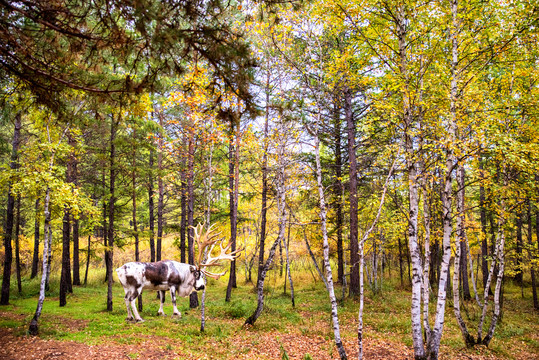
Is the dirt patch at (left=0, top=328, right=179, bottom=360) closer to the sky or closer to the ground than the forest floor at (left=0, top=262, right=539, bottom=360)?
closer to the sky

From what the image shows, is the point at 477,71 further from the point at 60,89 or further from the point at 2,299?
the point at 2,299

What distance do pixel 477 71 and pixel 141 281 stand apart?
1222 cm

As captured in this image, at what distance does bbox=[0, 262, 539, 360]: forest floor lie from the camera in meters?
7.72

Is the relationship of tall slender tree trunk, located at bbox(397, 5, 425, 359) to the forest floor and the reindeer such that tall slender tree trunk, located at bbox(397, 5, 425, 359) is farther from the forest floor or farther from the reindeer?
the reindeer

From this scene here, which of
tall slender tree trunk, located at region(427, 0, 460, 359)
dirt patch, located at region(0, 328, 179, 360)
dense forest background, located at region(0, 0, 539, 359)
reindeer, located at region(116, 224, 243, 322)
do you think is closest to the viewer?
dense forest background, located at region(0, 0, 539, 359)

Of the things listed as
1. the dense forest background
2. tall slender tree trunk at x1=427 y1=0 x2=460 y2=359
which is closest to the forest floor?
the dense forest background

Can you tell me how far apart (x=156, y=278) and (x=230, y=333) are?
3.19 metres

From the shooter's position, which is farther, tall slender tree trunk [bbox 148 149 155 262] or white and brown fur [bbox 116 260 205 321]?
tall slender tree trunk [bbox 148 149 155 262]

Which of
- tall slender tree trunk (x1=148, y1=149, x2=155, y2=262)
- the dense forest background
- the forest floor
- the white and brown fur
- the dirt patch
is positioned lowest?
the forest floor

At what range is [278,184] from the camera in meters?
11.9

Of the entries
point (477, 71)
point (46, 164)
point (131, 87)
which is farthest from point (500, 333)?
point (46, 164)

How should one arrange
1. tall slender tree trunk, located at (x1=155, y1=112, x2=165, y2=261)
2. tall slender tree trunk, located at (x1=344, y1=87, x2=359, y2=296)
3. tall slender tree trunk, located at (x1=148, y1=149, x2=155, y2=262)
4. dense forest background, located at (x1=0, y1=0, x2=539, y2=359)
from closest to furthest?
dense forest background, located at (x1=0, y1=0, x2=539, y2=359) → tall slender tree trunk, located at (x1=148, y1=149, x2=155, y2=262) → tall slender tree trunk, located at (x1=344, y1=87, x2=359, y2=296) → tall slender tree trunk, located at (x1=155, y1=112, x2=165, y2=261)

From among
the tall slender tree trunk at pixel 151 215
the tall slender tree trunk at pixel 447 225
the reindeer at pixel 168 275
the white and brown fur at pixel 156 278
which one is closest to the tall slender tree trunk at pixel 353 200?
the tall slender tree trunk at pixel 447 225

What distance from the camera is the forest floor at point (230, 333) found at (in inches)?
304
